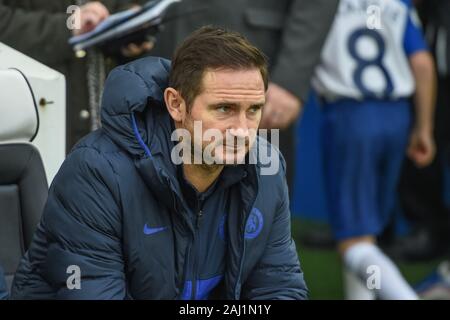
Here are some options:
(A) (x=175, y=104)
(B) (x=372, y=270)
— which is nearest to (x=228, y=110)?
(A) (x=175, y=104)

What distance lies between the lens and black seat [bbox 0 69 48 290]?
341 centimetres

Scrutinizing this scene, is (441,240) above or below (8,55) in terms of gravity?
below

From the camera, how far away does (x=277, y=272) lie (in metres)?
3.29

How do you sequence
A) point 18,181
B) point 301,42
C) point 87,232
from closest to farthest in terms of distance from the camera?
1. point 87,232
2. point 18,181
3. point 301,42

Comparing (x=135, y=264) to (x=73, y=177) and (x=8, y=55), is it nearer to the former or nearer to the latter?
(x=73, y=177)

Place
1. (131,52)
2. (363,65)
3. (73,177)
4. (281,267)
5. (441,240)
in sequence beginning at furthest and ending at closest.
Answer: (441,240) → (363,65) → (131,52) → (281,267) → (73,177)

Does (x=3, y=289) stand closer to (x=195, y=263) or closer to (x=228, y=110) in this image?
(x=195, y=263)

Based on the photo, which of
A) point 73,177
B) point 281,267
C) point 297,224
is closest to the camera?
point 73,177

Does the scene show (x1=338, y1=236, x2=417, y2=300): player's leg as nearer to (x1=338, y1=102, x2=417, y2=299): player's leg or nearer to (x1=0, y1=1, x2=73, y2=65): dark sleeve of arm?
(x1=338, y1=102, x2=417, y2=299): player's leg

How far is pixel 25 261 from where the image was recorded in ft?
10.6

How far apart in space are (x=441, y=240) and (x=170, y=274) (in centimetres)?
346

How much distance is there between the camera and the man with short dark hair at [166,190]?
3039 millimetres

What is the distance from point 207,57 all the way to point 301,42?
1415 millimetres

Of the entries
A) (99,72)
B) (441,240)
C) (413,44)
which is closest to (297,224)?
(441,240)
